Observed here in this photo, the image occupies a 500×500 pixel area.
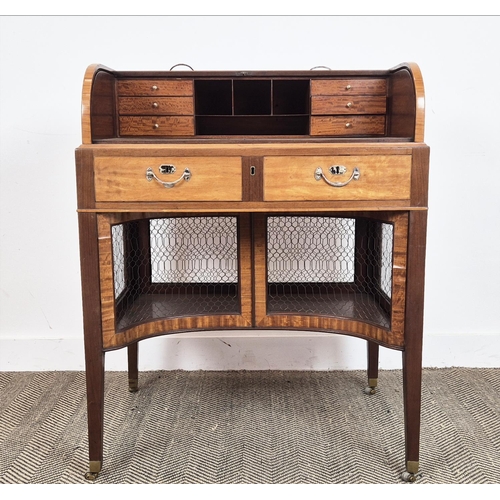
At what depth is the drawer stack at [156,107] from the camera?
2.04 meters

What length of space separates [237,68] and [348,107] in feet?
2.06

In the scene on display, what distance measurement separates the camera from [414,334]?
68.7 inches

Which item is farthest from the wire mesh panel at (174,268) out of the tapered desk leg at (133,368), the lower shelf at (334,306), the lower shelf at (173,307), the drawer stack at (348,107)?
the drawer stack at (348,107)

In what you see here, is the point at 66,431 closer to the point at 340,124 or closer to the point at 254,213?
the point at 254,213

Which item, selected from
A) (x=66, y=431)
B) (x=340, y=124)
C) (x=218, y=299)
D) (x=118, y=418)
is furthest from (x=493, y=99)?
(x=66, y=431)

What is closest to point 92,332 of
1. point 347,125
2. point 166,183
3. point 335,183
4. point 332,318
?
Result: point 166,183

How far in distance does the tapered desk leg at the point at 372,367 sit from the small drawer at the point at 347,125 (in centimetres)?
90

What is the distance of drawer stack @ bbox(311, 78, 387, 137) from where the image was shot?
203 cm

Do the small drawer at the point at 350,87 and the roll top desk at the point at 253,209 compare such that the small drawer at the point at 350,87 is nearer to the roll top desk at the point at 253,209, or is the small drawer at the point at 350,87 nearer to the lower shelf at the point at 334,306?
the roll top desk at the point at 253,209

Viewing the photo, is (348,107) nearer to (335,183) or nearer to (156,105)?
(335,183)

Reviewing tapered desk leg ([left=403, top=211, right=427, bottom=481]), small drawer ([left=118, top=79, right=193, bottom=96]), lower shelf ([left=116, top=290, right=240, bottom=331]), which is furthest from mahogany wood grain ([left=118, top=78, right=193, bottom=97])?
tapered desk leg ([left=403, top=211, right=427, bottom=481])

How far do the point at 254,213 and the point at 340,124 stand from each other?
1.69ft

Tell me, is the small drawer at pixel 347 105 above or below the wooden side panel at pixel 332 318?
above

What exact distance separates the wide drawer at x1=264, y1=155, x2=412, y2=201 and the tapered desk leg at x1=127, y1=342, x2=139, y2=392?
3.55 feet
